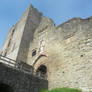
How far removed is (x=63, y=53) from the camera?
9.16 meters

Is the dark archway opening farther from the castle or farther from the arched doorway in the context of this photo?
the arched doorway

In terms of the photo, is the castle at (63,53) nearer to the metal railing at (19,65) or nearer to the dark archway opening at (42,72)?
the dark archway opening at (42,72)

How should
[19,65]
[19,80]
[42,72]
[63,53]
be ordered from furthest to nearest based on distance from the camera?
[42,72] < [63,53] < [19,65] < [19,80]

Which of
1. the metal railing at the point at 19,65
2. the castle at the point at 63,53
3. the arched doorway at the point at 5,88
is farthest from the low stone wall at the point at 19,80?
the castle at the point at 63,53

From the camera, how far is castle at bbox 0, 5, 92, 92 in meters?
7.43

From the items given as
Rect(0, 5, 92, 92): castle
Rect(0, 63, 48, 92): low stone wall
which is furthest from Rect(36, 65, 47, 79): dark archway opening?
Rect(0, 63, 48, 92): low stone wall

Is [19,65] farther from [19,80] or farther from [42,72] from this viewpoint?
[42,72]

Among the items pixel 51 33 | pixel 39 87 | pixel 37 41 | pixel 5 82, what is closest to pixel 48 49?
pixel 51 33

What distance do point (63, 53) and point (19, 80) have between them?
3992 mm

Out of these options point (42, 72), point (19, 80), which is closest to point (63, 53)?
point (42, 72)

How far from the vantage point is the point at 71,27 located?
9.81 metres

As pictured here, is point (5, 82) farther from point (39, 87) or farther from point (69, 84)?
point (69, 84)

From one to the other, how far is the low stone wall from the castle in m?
0.71

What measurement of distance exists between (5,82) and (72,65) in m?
4.54
